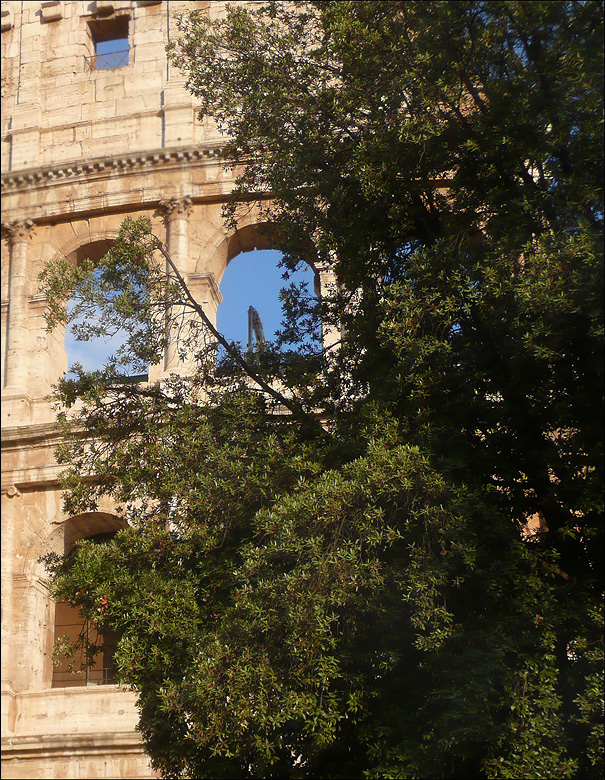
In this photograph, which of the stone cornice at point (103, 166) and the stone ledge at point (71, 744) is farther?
the stone cornice at point (103, 166)

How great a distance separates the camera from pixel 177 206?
1596 centimetres

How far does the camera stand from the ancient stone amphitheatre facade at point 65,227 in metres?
13.4

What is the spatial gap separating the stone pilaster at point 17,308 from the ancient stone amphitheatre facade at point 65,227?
0.02m

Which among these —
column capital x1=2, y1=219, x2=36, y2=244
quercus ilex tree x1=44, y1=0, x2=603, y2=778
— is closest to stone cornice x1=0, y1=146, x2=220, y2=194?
column capital x1=2, y1=219, x2=36, y2=244

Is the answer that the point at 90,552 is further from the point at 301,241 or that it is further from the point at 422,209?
the point at 422,209

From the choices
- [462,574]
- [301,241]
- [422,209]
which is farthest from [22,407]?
[462,574]

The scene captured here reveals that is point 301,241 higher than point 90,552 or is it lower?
higher

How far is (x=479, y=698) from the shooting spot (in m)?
6.28

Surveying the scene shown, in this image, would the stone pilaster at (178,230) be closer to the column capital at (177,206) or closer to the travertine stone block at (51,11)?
the column capital at (177,206)

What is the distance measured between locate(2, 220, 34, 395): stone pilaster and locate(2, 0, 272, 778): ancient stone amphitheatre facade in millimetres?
22

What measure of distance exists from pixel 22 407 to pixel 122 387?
6775 mm

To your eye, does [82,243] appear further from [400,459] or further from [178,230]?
[400,459]

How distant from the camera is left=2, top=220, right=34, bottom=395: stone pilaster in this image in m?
15.4

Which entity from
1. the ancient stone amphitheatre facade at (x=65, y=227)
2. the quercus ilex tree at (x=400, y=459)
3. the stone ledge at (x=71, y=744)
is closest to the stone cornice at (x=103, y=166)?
the ancient stone amphitheatre facade at (x=65, y=227)
